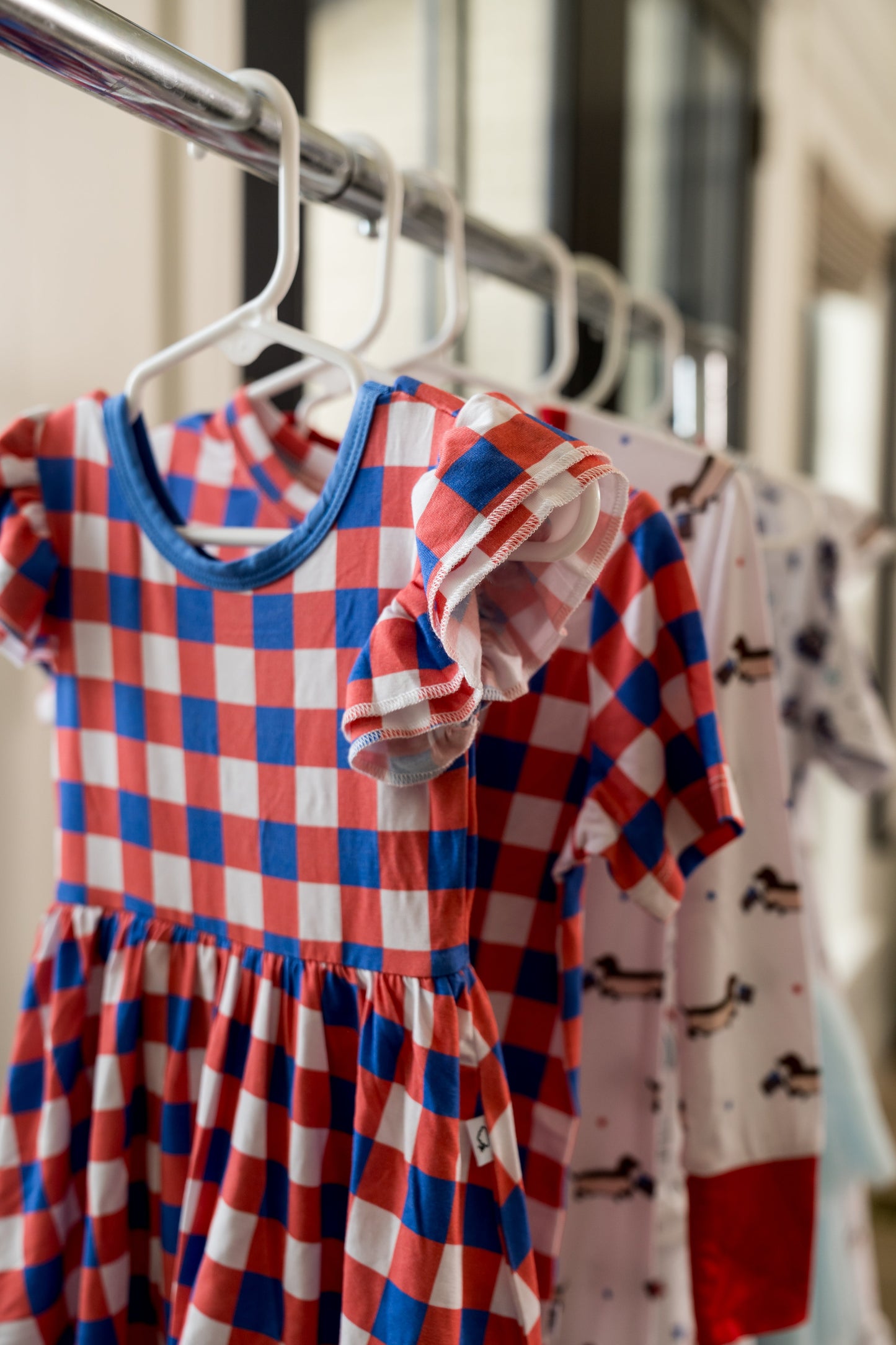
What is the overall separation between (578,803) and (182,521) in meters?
0.28

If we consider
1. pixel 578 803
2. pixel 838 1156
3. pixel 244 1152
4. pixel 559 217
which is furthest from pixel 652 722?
pixel 559 217

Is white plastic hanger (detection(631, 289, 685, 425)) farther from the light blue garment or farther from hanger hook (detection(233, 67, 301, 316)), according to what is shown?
the light blue garment

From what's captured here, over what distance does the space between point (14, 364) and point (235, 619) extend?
0.34 metres

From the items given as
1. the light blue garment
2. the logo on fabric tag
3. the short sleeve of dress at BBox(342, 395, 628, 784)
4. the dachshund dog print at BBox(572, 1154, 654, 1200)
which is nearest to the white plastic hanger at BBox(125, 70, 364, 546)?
the short sleeve of dress at BBox(342, 395, 628, 784)

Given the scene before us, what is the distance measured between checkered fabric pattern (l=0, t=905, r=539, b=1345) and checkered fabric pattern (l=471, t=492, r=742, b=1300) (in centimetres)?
10

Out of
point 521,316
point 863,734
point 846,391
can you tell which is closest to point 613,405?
point 521,316

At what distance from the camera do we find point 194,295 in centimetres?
86

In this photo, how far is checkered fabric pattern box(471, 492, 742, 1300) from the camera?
0.57 m

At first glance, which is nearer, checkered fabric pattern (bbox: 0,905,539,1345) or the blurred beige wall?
checkered fabric pattern (bbox: 0,905,539,1345)

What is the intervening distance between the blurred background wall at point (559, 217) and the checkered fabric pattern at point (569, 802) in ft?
1.31

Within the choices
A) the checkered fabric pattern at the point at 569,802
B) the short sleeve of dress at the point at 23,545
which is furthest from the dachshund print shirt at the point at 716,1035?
the short sleeve of dress at the point at 23,545

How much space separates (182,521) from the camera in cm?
61

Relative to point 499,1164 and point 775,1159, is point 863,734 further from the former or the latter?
point 499,1164

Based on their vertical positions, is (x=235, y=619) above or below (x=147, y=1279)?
above
